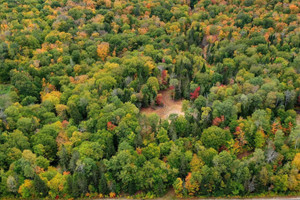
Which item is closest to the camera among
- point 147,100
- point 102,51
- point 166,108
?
point 147,100

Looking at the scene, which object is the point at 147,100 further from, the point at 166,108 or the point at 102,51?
the point at 102,51

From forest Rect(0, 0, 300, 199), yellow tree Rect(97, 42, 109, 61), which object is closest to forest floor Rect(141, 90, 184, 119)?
forest Rect(0, 0, 300, 199)

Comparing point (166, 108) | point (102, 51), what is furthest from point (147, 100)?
point (102, 51)

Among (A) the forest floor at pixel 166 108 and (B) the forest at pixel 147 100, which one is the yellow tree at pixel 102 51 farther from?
(A) the forest floor at pixel 166 108

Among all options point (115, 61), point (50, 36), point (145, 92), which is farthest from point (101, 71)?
point (50, 36)

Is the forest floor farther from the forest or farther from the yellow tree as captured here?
the yellow tree

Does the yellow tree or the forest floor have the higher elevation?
the yellow tree

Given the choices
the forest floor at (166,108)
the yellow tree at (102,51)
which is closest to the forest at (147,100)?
the yellow tree at (102,51)

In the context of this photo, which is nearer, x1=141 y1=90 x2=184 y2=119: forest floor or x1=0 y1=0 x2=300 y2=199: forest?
x1=0 y1=0 x2=300 y2=199: forest

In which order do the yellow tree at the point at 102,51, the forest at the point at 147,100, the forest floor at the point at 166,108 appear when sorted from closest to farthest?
the forest at the point at 147,100, the forest floor at the point at 166,108, the yellow tree at the point at 102,51
